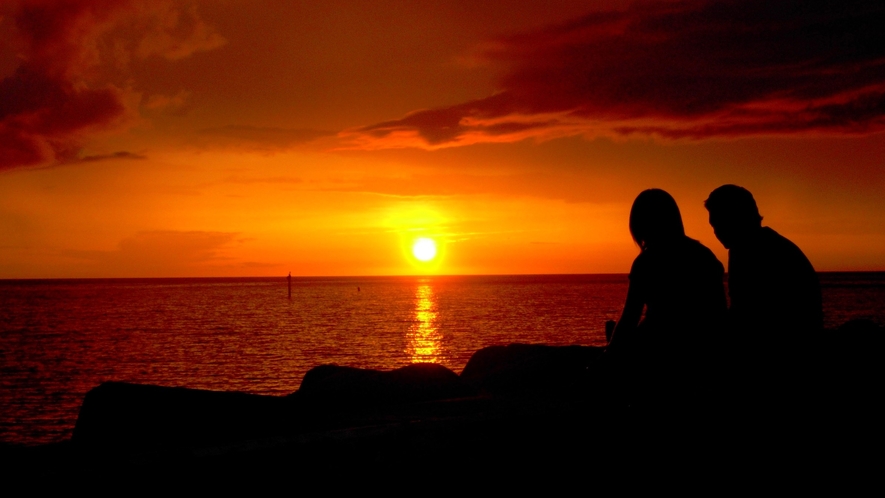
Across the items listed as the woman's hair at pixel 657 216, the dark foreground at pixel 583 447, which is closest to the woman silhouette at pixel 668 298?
the woman's hair at pixel 657 216

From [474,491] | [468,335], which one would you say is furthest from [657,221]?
[468,335]

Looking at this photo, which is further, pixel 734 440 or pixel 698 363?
pixel 734 440

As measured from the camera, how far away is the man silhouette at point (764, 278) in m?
4.28

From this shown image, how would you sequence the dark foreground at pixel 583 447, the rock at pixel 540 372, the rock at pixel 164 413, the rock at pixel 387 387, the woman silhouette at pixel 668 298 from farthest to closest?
the rock at pixel 540 372, the rock at pixel 387 387, the rock at pixel 164 413, the dark foreground at pixel 583 447, the woman silhouette at pixel 668 298

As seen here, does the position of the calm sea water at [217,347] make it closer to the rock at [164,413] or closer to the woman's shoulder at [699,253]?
the rock at [164,413]

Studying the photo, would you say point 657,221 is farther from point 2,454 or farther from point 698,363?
point 2,454

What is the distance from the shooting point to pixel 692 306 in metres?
4.18

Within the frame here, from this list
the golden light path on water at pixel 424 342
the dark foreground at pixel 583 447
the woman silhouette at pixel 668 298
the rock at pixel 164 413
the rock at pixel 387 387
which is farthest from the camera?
the golden light path on water at pixel 424 342

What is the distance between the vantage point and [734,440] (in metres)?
4.58

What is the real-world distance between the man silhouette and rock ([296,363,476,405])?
252 inches

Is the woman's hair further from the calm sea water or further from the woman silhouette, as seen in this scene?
the calm sea water

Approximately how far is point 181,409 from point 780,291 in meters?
7.46

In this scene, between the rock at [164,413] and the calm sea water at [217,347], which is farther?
the calm sea water at [217,347]

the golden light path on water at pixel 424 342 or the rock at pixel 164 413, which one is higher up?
the rock at pixel 164 413
